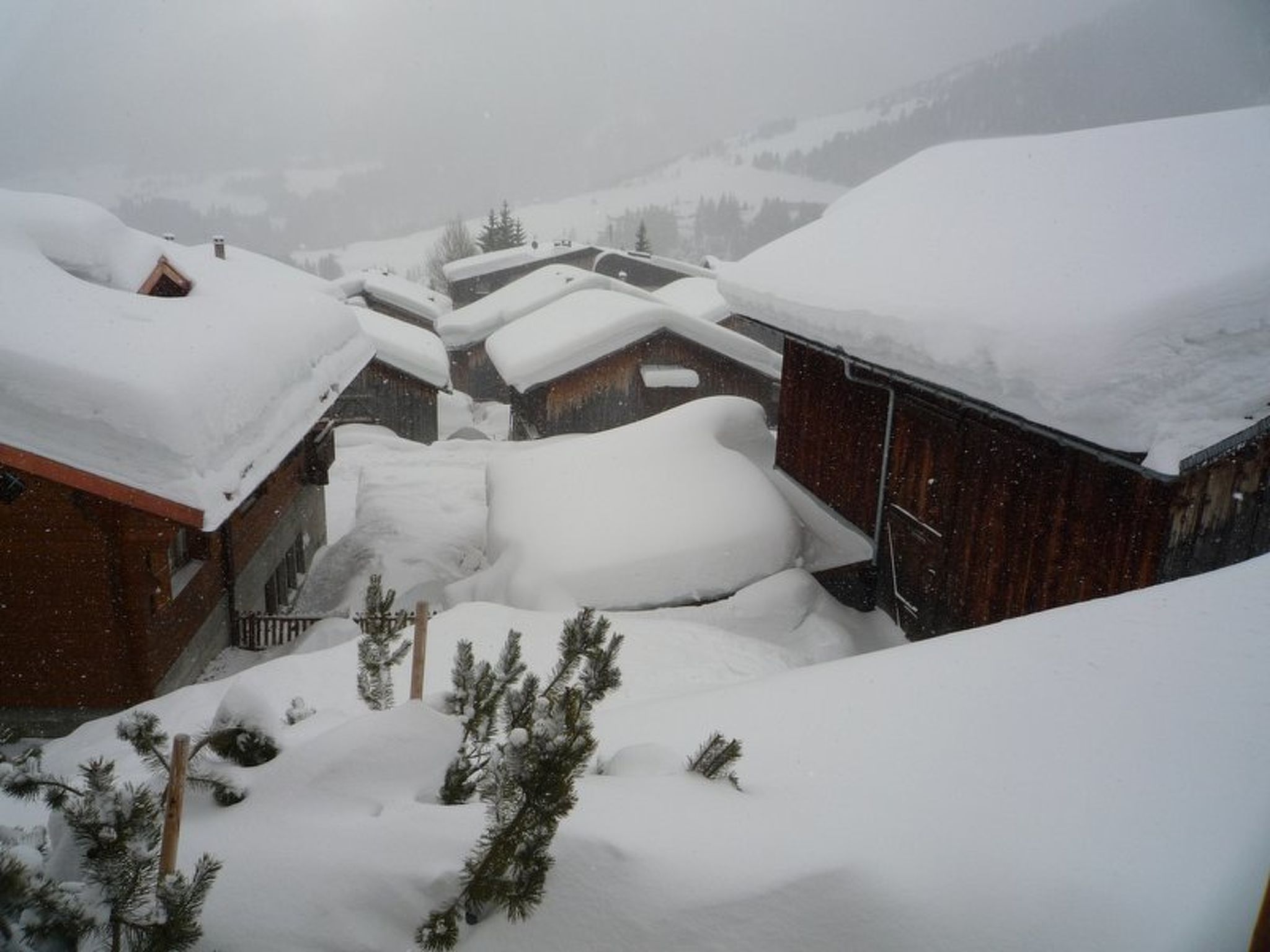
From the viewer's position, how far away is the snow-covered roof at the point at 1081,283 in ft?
13.3

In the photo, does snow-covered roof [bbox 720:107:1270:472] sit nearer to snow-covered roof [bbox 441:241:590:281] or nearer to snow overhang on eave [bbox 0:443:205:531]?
snow overhang on eave [bbox 0:443:205:531]

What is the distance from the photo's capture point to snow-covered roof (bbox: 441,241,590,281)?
43031 mm

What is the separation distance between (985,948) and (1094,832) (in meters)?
→ 0.50

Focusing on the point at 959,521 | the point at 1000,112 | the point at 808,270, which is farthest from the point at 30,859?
the point at 1000,112

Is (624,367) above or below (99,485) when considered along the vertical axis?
below

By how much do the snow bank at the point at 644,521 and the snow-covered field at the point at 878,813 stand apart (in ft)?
16.5

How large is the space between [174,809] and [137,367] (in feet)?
19.2

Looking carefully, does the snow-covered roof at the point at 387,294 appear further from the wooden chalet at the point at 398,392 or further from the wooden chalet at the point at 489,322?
the wooden chalet at the point at 398,392

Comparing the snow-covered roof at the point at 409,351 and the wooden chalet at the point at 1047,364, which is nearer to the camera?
the wooden chalet at the point at 1047,364

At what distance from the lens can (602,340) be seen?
20141 millimetres

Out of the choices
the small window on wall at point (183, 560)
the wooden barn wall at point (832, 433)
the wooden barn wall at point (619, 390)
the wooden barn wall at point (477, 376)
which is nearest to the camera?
the small window on wall at point (183, 560)

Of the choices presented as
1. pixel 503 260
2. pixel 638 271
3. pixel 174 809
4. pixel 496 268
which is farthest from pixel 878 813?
pixel 503 260

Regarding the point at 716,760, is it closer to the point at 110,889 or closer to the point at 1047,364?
the point at 110,889

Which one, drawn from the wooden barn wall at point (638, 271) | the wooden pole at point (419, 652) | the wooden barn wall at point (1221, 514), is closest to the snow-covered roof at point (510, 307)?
the wooden barn wall at point (638, 271)
